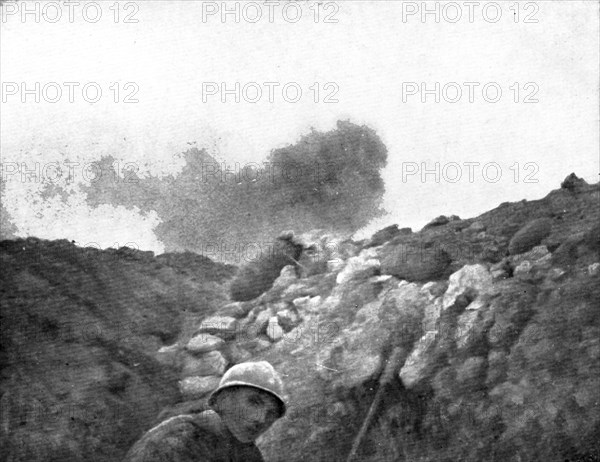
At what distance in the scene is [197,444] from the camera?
182 inches

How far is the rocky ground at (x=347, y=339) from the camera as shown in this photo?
5.11 metres

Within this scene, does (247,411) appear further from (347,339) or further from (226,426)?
(347,339)

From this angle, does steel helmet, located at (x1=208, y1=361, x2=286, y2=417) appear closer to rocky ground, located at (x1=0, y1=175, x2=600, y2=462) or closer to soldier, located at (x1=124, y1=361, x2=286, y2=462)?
soldier, located at (x1=124, y1=361, x2=286, y2=462)

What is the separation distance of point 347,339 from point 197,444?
1.38 metres

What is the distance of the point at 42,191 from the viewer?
590cm

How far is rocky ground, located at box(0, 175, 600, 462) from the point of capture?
511cm

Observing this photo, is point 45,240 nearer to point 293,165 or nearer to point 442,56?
point 293,165

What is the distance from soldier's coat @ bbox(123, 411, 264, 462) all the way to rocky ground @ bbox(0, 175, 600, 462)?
403 mm

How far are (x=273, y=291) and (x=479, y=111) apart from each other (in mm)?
2120

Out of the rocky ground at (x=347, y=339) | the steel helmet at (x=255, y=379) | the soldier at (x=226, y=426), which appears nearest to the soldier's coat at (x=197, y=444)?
the soldier at (x=226, y=426)

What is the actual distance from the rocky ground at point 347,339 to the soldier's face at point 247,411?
0.34 metres

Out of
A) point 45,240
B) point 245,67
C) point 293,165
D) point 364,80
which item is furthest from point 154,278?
point 364,80

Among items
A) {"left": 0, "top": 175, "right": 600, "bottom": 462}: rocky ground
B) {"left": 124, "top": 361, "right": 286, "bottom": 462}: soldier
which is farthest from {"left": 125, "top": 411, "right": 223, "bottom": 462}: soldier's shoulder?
{"left": 0, "top": 175, "right": 600, "bottom": 462}: rocky ground

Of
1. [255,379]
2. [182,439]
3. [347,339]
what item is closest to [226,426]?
[182,439]
